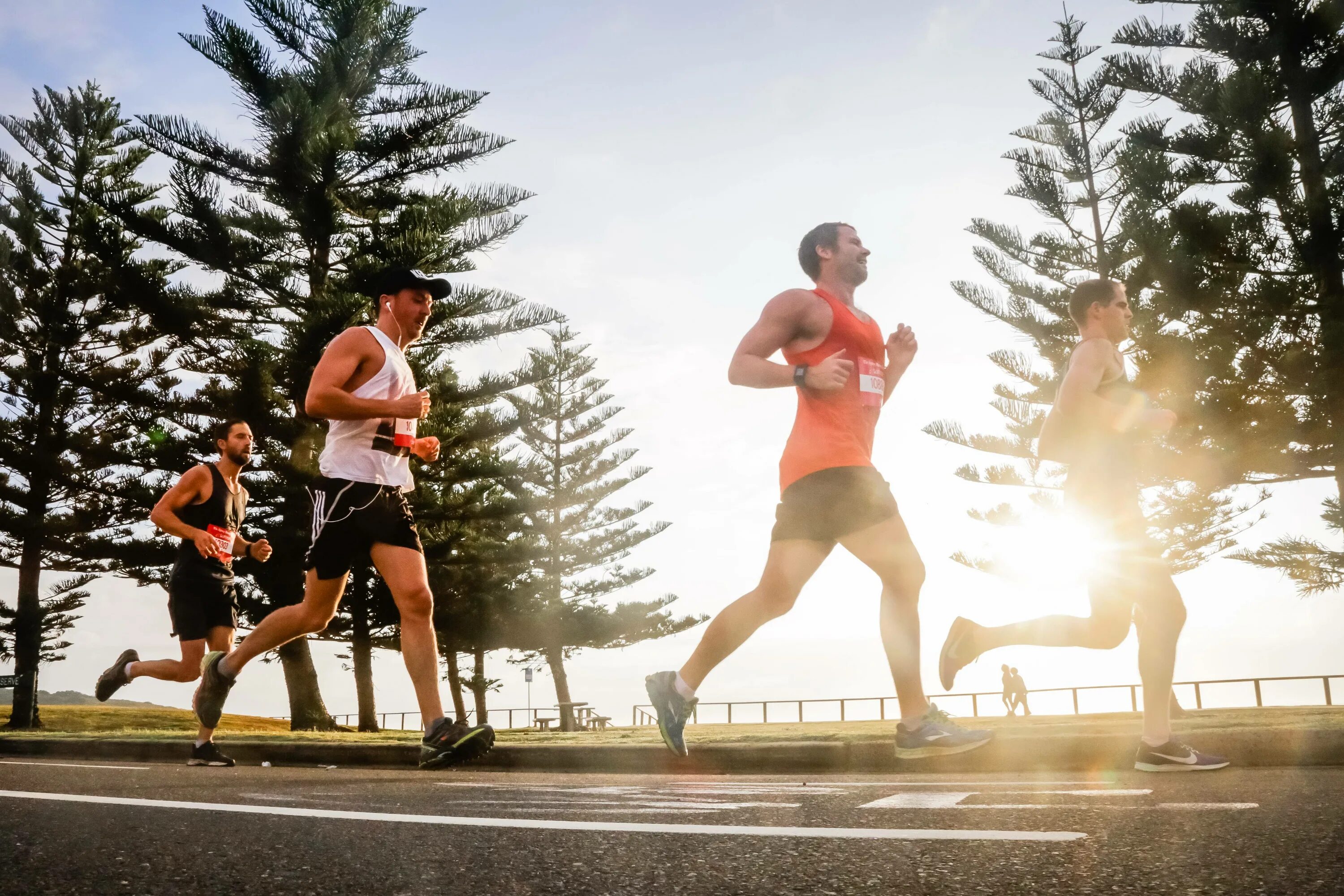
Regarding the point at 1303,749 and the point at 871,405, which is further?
the point at 1303,749

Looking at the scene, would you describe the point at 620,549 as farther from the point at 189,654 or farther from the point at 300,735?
the point at 189,654

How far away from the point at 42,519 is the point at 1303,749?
21992 mm

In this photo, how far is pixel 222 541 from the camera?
668 cm

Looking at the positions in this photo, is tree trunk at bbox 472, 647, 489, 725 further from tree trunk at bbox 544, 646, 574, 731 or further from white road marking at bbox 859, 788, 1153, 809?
white road marking at bbox 859, 788, 1153, 809

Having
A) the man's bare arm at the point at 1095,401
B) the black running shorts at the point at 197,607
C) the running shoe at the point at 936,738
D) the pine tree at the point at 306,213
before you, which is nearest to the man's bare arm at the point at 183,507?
the black running shorts at the point at 197,607

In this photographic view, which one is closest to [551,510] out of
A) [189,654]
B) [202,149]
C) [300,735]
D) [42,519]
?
[42,519]

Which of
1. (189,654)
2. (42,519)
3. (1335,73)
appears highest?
(1335,73)

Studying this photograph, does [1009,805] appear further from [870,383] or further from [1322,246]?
[1322,246]

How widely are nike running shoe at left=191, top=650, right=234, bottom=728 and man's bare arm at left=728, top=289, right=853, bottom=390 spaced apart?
3091mm

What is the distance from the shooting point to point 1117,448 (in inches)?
169

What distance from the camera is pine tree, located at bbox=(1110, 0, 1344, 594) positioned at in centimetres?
1571

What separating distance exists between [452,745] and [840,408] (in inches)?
72.4

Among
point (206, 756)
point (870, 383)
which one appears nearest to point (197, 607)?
point (206, 756)

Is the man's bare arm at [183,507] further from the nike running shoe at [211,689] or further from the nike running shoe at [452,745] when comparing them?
the nike running shoe at [452,745]
